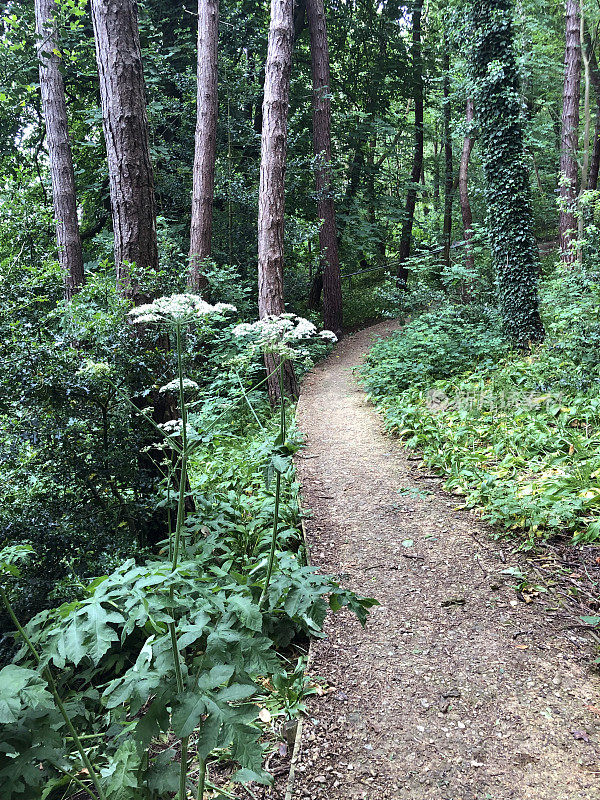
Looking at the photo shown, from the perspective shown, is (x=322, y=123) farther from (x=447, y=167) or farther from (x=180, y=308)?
(x=180, y=308)

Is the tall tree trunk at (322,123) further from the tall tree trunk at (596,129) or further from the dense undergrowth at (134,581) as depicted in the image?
the dense undergrowth at (134,581)

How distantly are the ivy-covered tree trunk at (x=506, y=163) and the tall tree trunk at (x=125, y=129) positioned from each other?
782cm

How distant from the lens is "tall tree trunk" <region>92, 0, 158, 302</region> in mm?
4090

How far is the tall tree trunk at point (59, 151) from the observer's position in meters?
8.67

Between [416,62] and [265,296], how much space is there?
13.9 meters

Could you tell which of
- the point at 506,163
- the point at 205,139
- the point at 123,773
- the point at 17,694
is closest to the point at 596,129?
the point at 506,163

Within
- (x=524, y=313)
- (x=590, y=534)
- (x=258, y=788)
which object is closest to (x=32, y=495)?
(x=258, y=788)

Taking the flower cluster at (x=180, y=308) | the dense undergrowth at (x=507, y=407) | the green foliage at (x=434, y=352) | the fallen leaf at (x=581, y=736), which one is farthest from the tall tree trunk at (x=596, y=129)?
the flower cluster at (x=180, y=308)

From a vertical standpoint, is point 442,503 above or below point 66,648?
below

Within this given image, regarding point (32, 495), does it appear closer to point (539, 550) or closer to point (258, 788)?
point (258, 788)

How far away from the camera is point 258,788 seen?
7.48 ft

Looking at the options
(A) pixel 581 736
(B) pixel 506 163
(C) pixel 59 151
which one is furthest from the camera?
(B) pixel 506 163

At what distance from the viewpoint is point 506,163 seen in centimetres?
978

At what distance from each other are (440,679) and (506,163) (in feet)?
32.1
